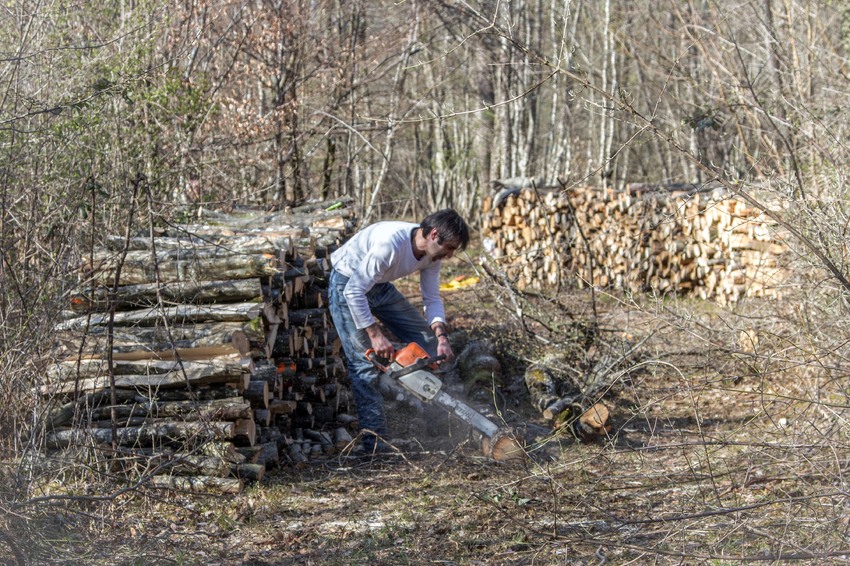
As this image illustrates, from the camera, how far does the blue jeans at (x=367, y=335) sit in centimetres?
602

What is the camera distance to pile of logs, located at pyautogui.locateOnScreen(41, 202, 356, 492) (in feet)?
16.9

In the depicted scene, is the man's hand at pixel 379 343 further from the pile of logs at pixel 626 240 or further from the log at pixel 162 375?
the pile of logs at pixel 626 240

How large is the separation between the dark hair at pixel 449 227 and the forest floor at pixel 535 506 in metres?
1.32

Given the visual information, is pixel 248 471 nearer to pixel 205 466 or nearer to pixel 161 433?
pixel 205 466

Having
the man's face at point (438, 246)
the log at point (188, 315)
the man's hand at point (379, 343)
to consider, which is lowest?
the man's hand at point (379, 343)

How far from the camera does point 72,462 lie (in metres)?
4.48

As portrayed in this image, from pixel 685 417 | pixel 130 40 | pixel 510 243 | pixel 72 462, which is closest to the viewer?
pixel 72 462

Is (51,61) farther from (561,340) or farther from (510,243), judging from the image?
(510,243)

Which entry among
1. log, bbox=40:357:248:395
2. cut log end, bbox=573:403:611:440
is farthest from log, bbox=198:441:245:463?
cut log end, bbox=573:403:611:440

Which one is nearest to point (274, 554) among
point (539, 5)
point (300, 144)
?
point (300, 144)

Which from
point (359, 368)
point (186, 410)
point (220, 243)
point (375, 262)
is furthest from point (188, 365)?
point (375, 262)

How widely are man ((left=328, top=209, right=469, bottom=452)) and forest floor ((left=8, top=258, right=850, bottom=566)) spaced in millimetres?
566

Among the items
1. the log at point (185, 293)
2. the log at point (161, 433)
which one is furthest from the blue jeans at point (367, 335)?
the log at point (161, 433)

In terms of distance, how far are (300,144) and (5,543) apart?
941 centimetres
